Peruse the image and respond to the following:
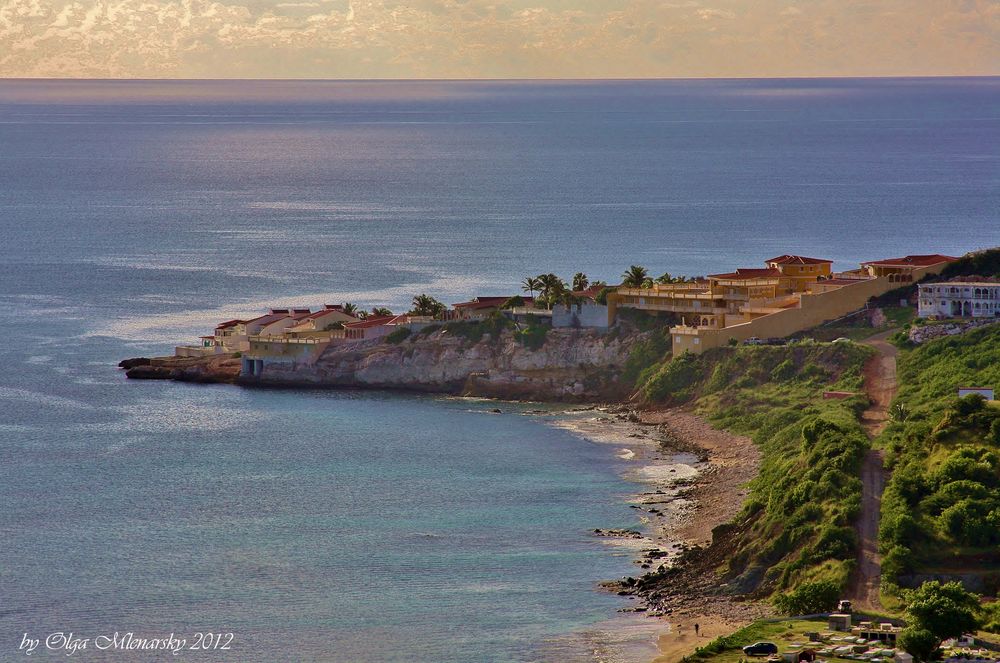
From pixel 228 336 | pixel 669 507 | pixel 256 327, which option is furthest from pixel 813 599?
pixel 228 336

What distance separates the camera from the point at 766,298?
86812 mm

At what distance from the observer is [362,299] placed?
109 meters

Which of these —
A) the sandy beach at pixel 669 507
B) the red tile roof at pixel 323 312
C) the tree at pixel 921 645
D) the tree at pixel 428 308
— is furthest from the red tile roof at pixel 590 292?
the tree at pixel 921 645

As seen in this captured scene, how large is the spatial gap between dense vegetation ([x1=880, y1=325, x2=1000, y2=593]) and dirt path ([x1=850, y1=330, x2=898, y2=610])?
1.39ft

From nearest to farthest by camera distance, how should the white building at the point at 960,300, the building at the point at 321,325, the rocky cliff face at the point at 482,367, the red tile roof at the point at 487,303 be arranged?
1. the white building at the point at 960,300
2. the rocky cliff face at the point at 482,367
3. the building at the point at 321,325
4. the red tile roof at the point at 487,303

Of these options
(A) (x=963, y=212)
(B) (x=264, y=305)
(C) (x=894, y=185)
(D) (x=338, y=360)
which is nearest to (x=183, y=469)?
(D) (x=338, y=360)

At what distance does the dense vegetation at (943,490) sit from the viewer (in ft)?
173

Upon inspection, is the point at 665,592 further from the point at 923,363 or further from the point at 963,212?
the point at 963,212

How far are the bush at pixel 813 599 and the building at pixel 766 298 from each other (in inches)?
1295

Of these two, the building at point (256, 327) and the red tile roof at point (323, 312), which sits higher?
the red tile roof at point (323, 312)

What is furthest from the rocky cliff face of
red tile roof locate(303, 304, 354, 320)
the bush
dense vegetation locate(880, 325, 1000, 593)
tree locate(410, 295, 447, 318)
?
the bush

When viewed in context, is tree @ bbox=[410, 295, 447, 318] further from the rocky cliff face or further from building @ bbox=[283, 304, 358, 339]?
building @ bbox=[283, 304, 358, 339]

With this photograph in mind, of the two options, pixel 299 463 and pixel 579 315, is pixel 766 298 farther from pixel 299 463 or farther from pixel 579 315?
pixel 299 463

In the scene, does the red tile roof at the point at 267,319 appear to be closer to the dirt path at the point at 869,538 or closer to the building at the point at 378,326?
the building at the point at 378,326
